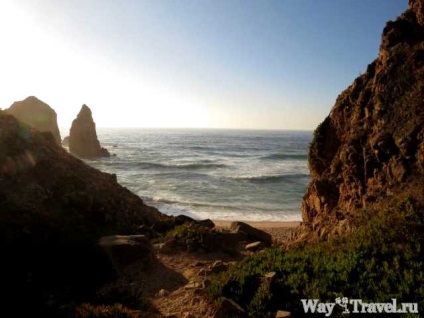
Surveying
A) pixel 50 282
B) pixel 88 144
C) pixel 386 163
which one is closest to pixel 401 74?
pixel 386 163

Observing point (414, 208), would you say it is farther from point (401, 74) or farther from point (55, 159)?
point (55, 159)

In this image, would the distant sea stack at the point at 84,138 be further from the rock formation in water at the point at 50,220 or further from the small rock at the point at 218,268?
the small rock at the point at 218,268

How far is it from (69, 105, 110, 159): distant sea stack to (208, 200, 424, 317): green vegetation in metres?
70.1

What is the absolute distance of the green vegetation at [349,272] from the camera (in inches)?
246

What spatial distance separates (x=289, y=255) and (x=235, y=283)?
1.83 meters

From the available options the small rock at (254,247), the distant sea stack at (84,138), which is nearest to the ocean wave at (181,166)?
the distant sea stack at (84,138)

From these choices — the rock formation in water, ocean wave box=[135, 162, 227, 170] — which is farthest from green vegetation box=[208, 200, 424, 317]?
ocean wave box=[135, 162, 227, 170]

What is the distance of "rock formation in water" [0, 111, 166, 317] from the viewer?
757 centimetres

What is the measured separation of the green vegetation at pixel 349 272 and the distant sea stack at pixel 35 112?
→ 215ft

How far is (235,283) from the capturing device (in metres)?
7.53

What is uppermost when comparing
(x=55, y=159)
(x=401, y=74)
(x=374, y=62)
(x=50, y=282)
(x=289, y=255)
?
(x=374, y=62)

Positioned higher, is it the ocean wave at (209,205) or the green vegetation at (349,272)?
the green vegetation at (349,272)

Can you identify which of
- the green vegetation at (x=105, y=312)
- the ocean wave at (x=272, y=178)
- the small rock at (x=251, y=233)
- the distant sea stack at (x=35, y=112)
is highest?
the distant sea stack at (x=35, y=112)

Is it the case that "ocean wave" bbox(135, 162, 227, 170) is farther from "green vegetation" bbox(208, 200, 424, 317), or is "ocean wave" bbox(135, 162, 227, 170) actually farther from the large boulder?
"green vegetation" bbox(208, 200, 424, 317)
